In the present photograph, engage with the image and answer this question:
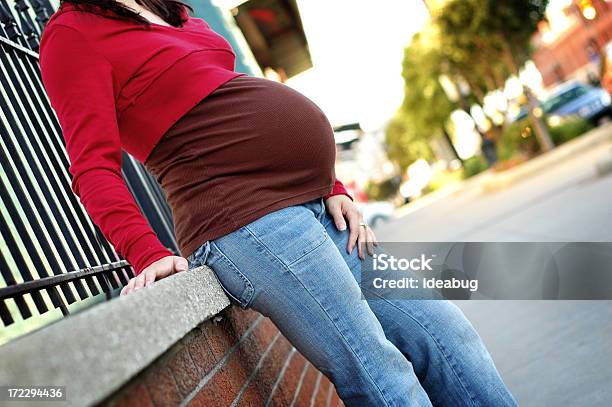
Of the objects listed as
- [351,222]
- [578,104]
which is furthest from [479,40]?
[351,222]

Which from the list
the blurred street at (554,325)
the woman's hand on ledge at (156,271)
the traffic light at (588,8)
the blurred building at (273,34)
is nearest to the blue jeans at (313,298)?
the woman's hand on ledge at (156,271)

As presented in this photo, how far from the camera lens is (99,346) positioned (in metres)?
0.87

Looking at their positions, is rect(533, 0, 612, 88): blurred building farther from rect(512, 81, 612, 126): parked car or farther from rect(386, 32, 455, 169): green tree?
rect(512, 81, 612, 126): parked car

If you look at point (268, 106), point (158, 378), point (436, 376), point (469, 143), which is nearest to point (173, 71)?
point (268, 106)

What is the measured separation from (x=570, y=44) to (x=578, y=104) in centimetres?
3770

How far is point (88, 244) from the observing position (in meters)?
1.94

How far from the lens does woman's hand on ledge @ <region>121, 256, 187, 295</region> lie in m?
1.28

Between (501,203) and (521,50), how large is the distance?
7107mm

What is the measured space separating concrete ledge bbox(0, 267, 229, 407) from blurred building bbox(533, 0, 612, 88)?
42.3 meters

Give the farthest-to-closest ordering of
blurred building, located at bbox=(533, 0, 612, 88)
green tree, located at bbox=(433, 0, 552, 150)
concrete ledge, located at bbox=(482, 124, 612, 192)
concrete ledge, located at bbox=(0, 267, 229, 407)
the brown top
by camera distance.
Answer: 1. blurred building, located at bbox=(533, 0, 612, 88)
2. green tree, located at bbox=(433, 0, 552, 150)
3. concrete ledge, located at bbox=(482, 124, 612, 192)
4. the brown top
5. concrete ledge, located at bbox=(0, 267, 229, 407)

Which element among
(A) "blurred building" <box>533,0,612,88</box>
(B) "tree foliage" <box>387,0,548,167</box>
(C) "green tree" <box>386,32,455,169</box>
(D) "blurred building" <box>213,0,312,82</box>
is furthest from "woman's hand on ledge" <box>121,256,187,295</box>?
(A) "blurred building" <box>533,0,612,88</box>

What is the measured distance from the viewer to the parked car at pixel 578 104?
48.5 ft

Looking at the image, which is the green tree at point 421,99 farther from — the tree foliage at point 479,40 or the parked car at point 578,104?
the parked car at point 578,104

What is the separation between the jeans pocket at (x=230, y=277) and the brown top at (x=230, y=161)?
0.18ft
